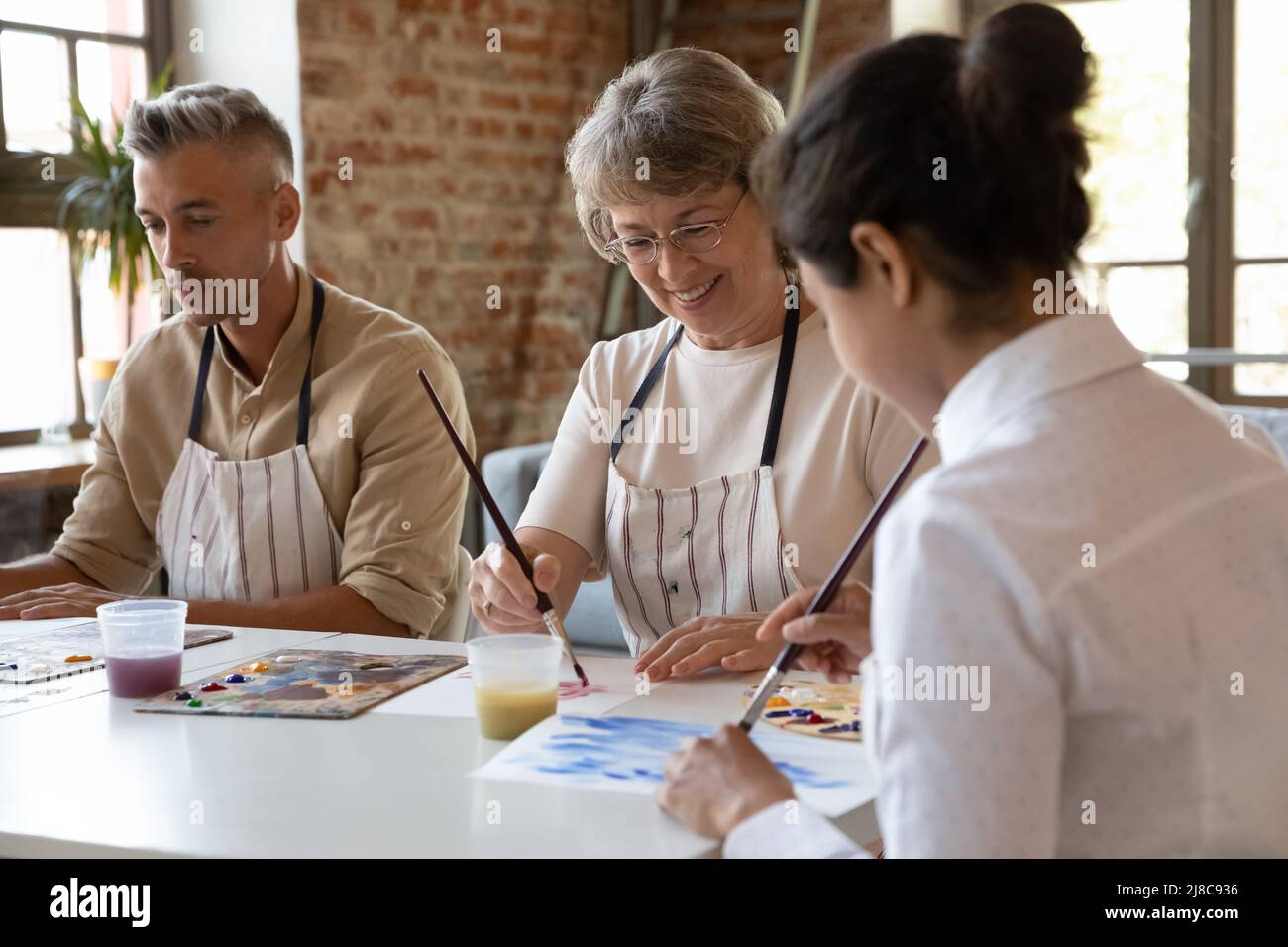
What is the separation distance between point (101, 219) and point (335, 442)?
2075 millimetres

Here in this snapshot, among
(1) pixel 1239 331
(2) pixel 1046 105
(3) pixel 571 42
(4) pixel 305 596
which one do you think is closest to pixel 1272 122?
(1) pixel 1239 331

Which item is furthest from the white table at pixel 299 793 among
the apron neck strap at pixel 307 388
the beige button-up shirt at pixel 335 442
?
the apron neck strap at pixel 307 388

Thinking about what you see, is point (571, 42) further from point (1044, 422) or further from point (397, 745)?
point (1044, 422)

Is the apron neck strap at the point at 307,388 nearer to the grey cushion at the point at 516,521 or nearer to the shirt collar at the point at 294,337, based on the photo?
the shirt collar at the point at 294,337

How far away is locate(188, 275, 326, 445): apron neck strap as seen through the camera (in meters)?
2.54

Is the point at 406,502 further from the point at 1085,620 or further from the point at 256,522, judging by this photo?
the point at 1085,620

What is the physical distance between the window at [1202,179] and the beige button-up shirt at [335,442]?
353cm

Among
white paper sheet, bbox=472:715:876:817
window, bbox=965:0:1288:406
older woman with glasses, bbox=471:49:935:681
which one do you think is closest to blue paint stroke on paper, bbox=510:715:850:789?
white paper sheet, bbox=472:715:876:817

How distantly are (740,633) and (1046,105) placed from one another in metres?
0.91

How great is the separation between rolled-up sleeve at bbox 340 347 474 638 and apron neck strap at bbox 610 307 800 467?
0.99 ft

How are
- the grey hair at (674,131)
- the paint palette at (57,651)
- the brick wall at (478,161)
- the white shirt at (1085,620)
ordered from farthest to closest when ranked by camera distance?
1. the brick wall at (478,161)
2. the grey hair at (674,131)
3. the paint palette at (57,651)
4. the white shirt at (1085,620)

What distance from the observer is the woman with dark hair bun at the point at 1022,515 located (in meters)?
0.91

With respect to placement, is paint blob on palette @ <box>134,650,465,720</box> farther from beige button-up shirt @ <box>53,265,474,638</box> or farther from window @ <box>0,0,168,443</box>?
window @ <box>0,0,168,443</box>

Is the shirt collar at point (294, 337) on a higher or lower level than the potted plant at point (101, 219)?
lower
